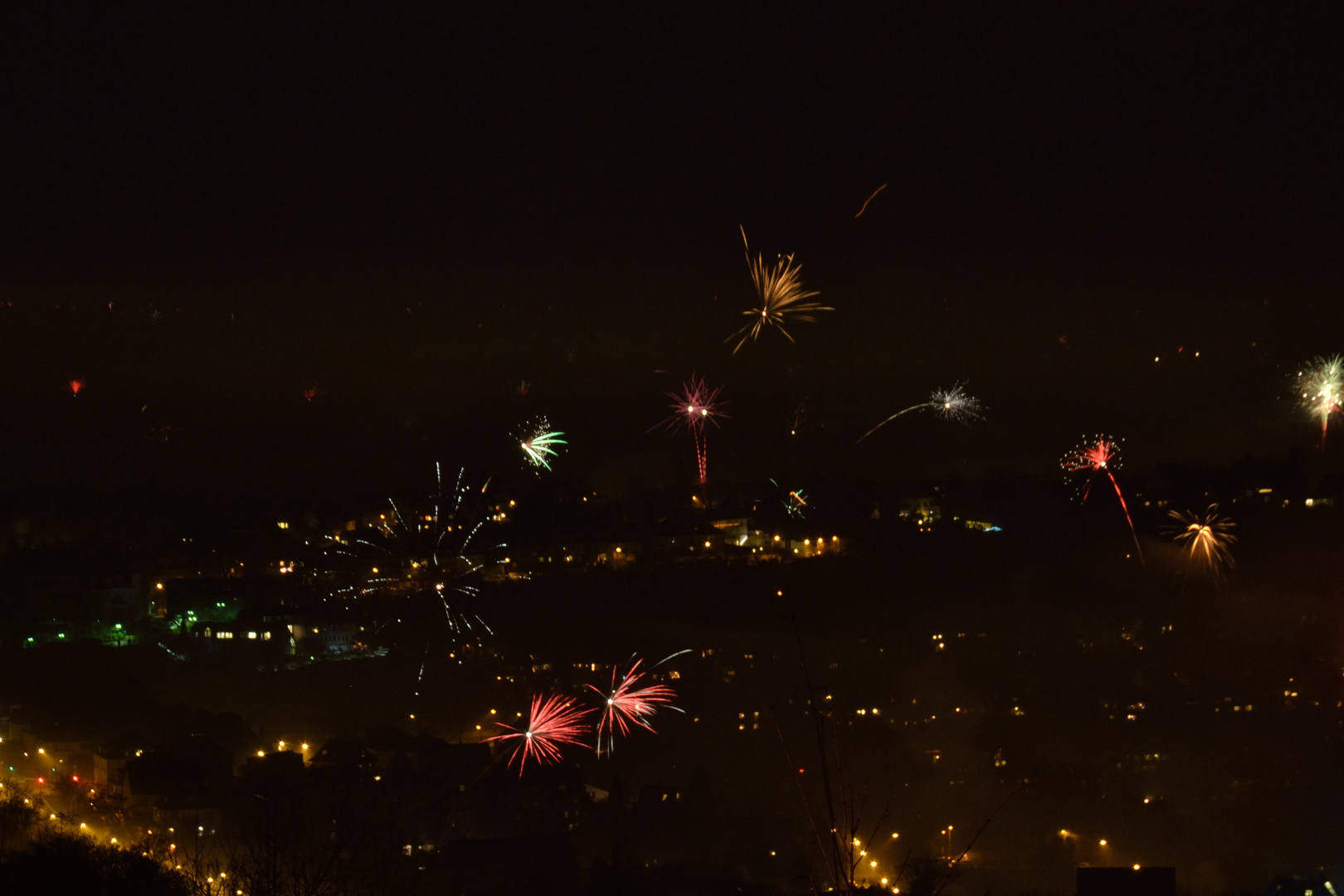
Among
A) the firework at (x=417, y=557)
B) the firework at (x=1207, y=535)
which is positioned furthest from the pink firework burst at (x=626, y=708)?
the firework at (x=1207, y=535)

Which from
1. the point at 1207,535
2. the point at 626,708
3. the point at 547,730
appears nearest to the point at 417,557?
the point at 626,708

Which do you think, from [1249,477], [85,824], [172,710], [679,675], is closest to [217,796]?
[85,824]

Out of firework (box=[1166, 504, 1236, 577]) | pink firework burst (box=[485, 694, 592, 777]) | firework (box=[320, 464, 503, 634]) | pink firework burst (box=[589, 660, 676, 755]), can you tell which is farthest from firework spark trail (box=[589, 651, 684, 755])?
firework (box=[1166, 504, 1236, 577])

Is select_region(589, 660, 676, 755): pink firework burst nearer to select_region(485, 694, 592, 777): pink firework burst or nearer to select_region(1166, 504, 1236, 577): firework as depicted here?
select_region(485, 694, 592, 777): pink firework burst

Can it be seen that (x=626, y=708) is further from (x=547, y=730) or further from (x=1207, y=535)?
(x=1207, y=535)

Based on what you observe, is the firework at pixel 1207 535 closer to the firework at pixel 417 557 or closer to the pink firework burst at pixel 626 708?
the pink firework burst at pixel 626 708

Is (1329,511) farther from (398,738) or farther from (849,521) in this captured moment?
(398,738)
